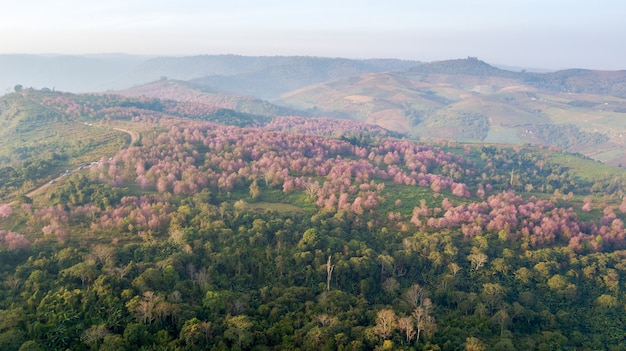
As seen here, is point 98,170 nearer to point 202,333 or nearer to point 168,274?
point 168,274

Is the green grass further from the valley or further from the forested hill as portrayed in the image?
the forested hill

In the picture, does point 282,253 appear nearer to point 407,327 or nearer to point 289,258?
point 289,258

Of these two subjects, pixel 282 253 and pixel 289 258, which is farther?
pixel 282 253

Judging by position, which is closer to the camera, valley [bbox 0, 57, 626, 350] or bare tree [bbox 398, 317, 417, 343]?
valley [bbox 0, 57, 626, 350]

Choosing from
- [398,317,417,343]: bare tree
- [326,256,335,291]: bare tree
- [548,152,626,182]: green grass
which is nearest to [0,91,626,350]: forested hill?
[398,317,417,343]: bare tree

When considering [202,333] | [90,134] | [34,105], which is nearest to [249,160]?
[90,134]

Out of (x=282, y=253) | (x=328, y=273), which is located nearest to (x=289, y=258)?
(x=282, y=253)

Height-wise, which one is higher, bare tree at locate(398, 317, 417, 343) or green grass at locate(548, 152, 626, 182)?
bare tree at locate(398, 317, 417, 343)

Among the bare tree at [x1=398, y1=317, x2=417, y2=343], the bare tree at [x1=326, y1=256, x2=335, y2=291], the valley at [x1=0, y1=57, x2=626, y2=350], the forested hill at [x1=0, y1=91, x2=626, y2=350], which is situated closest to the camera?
the forested hill at [x1=0, y1=91, x2=626, y2=350]

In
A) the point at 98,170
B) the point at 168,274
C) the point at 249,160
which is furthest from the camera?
the point at 249,160
